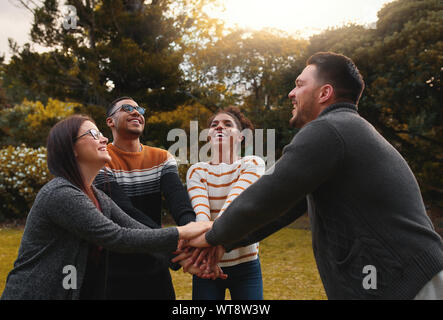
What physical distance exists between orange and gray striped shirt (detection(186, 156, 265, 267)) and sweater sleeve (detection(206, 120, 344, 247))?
93cm

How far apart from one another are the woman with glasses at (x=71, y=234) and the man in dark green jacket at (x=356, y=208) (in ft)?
2.42

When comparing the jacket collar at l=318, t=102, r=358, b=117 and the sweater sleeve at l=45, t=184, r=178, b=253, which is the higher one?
the jacket collar at l=318, t=102, r=358, b=117

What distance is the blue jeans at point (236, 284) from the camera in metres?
2.81

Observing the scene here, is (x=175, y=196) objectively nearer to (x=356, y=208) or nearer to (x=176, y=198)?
(x=176, y=198)

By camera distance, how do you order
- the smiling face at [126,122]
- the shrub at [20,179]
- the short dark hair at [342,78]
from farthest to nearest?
the shrub at [20,179], the smiling face at [126,122], the short dark hair at [342,78]

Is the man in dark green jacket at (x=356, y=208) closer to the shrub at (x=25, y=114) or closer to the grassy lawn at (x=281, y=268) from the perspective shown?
the grassy lawn at (x=281, y=268)

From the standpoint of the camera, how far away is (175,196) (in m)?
3.01

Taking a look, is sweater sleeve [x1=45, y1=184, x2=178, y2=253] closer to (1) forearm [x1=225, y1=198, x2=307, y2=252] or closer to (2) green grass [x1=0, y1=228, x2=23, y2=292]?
(1) forearm [x1=225, y1=198, x2=307, y2=252]

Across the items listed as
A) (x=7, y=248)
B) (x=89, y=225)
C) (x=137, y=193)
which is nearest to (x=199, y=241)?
(x=137, y=193)

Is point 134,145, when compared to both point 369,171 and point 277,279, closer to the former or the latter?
point 369,171

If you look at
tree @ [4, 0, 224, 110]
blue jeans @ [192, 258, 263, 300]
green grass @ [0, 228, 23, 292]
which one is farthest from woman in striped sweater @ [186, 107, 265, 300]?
tree @ [4, 0, 224, 110]

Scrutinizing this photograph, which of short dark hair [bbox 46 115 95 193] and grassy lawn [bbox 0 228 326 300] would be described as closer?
short dark hair [bbox 46 115 95 193]

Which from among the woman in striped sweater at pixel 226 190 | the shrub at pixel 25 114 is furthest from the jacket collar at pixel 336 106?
the shrub at pixel 25 114

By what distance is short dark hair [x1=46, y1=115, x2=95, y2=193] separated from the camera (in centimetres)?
214
